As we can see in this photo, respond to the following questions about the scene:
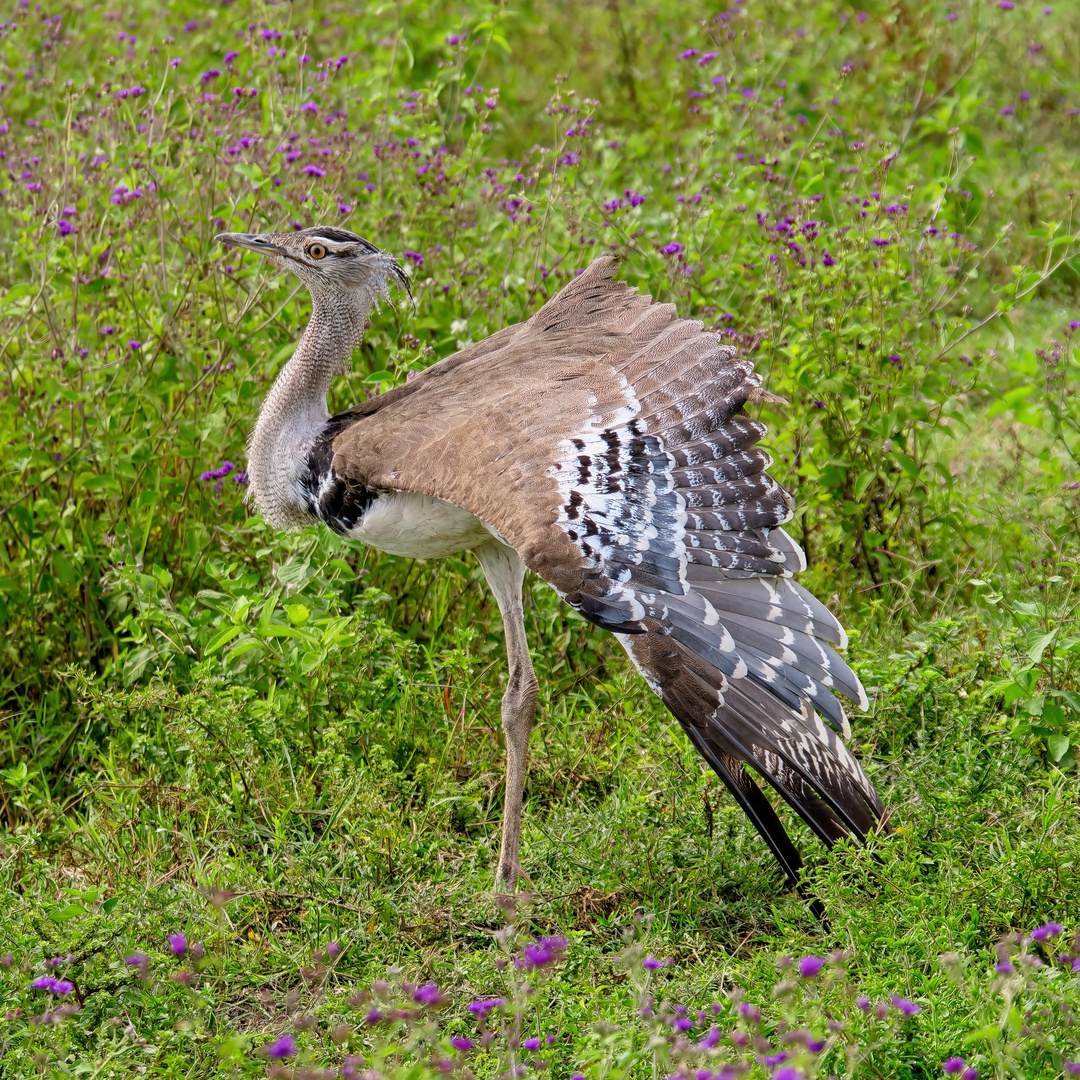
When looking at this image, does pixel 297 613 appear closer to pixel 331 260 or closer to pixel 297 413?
pixel 297 413

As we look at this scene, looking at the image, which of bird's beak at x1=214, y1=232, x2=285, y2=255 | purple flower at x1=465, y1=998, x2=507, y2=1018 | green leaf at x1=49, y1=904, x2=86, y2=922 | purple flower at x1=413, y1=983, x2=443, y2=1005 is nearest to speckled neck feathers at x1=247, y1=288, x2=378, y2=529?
bird's beak at x1=214, y1=232, x2=285, y2=255

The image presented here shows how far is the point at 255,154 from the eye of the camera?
204 inches

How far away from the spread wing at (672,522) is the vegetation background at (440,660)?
415 millimetres

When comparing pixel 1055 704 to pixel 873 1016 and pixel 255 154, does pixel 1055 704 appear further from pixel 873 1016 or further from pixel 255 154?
pixel 255 154

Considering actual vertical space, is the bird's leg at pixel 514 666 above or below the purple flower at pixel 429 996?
below

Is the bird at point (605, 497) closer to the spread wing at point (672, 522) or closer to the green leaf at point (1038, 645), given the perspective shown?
the spread wing at point (672, 522)

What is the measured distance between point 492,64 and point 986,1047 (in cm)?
726

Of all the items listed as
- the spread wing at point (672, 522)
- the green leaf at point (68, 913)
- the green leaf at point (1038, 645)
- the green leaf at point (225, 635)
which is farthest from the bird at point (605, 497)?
the green leaf at point (68, 913)

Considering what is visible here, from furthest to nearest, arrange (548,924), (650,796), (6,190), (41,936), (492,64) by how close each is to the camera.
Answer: (492,64) → (6,190) → (650,796) → (548,924) → (41,936)

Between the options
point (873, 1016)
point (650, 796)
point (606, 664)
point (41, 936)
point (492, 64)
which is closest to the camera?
point (873, 1016)

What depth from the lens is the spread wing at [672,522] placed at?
325 cm

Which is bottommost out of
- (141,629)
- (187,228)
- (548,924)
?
(548,924)

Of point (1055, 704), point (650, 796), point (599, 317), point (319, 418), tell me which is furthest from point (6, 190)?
point (1055, 704)

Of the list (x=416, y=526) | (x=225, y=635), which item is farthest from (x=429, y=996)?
(x=225, y=635)
